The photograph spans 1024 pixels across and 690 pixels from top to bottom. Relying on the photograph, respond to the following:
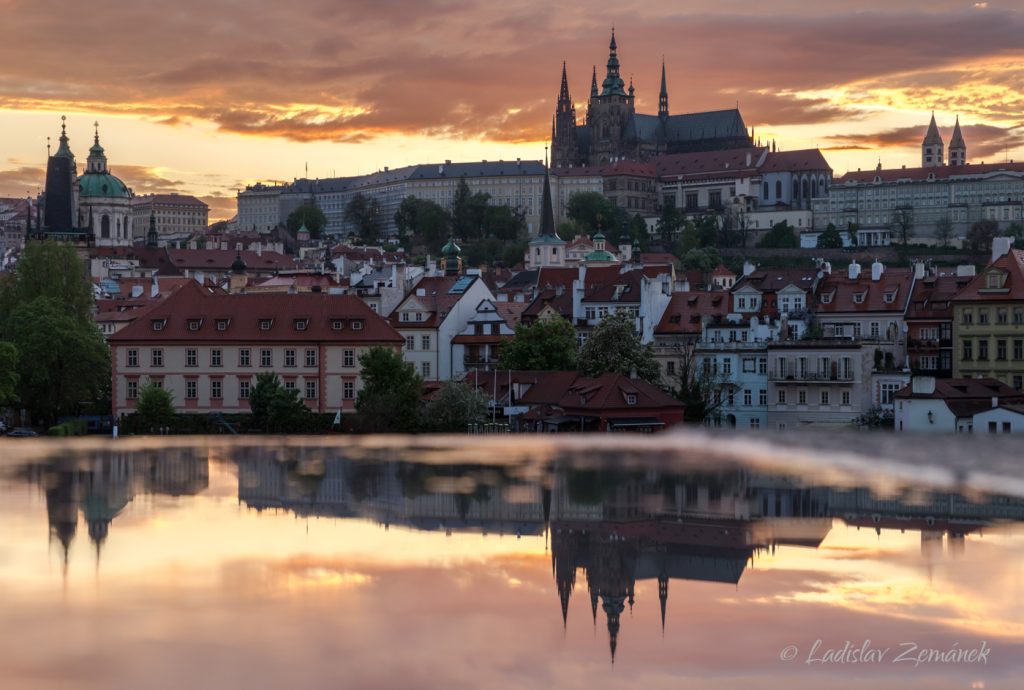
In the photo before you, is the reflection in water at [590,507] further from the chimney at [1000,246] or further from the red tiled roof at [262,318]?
the chimney at [1000,246]

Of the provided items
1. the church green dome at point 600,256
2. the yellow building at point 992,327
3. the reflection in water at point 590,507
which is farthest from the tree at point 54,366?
the church green dome at point 600,256

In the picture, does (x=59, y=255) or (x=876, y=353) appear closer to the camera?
(x=876, y=353)

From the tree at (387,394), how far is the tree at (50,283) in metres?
21.7

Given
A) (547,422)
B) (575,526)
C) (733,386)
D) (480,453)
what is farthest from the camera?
(733,386)

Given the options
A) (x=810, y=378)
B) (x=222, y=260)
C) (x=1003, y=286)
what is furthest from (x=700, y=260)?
(x=1003, y=286)

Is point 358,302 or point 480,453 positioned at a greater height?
point 358,302

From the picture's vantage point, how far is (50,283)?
267ft

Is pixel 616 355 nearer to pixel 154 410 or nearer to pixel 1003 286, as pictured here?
pixel 1003 286

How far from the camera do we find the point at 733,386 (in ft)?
222

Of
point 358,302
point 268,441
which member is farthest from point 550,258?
point 268,441

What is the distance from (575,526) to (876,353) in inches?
1319

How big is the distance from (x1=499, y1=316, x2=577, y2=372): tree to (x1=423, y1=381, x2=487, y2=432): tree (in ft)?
24.3

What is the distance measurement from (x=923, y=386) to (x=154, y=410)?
27399mm

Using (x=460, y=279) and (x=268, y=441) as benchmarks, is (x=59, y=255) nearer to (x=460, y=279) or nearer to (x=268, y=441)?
(x=460, y=279)
